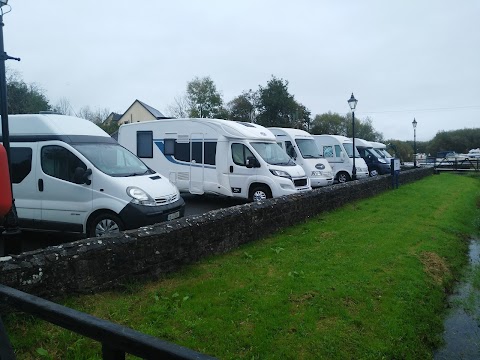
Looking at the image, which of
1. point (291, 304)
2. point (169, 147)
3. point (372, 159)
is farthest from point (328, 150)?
point (291, 304)

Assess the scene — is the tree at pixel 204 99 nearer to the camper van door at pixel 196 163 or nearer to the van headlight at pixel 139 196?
the camper van door at pixel 196 163

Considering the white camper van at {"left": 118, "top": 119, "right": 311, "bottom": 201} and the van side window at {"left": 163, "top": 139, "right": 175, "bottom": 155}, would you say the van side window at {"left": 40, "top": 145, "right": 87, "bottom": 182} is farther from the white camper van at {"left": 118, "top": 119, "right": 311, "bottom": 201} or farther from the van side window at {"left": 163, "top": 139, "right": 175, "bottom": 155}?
the van side window at {"left": 163, "top": 139, "right": 175, "bottom": 155}

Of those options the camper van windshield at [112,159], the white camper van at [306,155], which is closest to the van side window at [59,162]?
the camper van windshield at [112,159]

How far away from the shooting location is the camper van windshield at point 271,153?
1250cm

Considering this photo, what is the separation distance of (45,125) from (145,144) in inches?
246

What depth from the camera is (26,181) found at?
7.82 meters

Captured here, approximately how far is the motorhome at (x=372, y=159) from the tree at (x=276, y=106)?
26.6m

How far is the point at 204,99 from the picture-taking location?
178 ft

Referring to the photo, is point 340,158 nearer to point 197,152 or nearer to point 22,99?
point 197,152

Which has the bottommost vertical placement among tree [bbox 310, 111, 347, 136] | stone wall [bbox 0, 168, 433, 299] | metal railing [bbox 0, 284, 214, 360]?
stone wall [bbox 0, 168, 433, 299]

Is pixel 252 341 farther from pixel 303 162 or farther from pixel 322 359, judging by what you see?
pixel 303 162

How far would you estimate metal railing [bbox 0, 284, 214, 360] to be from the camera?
167 cm

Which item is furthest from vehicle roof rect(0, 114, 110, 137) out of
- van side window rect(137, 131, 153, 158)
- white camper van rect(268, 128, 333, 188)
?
white camper van rect(268, 128, 333, 188)

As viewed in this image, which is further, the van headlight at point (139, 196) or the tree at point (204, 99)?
the tree at point (204, 99)
